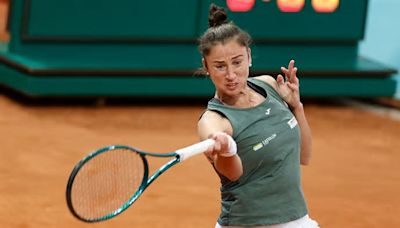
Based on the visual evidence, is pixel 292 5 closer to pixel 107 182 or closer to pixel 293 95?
pixel 293 95

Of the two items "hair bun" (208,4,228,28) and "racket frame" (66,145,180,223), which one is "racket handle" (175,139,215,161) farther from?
"hair bun" (208,4,228,28)

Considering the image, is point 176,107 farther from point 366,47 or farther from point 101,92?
point 366,47

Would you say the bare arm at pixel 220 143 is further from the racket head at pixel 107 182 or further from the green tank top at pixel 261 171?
the racket head at pixel 107 182

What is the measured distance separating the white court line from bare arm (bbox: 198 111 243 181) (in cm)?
685

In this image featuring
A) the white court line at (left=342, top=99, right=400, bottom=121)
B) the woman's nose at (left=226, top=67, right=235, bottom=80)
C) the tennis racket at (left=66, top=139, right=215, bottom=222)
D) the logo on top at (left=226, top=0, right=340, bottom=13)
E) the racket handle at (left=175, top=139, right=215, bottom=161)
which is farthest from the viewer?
the white court line at (left=342, top=99, right=400, bottom=121)

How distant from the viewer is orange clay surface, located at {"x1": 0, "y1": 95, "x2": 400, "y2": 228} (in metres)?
7.23

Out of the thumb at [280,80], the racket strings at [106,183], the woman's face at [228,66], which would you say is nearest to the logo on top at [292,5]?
the thumb at [280,80]

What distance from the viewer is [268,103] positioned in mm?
4547

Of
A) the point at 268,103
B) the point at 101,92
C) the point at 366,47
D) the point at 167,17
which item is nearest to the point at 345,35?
the point at 366,47

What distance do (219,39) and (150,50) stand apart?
6.47 meters

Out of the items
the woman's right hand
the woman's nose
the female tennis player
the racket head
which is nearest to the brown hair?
the female tennis player

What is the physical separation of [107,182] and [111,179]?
2 cm

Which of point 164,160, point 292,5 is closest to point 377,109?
point 292,5

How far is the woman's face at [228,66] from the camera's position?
4.36 metres
